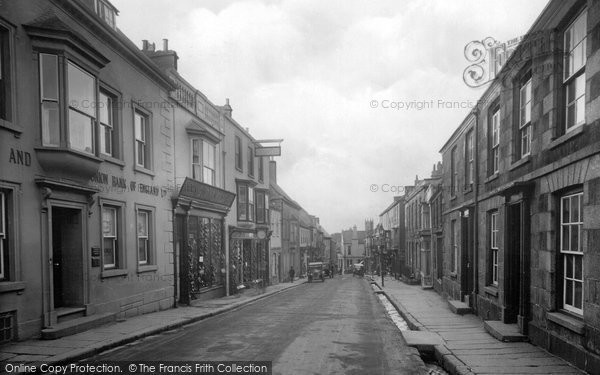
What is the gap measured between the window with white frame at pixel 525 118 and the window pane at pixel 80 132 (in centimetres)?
1050

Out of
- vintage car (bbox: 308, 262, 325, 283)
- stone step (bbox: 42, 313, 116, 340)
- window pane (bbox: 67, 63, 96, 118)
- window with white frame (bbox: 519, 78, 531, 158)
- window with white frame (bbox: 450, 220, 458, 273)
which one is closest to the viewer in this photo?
stone step (bbox: 42, 313, 116, 340)

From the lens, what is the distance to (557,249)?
850 cm

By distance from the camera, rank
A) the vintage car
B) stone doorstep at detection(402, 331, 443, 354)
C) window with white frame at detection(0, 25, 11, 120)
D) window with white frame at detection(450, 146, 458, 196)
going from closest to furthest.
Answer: window with white frame at detection(0, 25, 11, 120) → stone doorstep at detection(402, 331, 443, 354) → window with white frame at detection(450, 146, 458, 196) → the vintage car

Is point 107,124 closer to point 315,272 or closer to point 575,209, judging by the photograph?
point 575,209

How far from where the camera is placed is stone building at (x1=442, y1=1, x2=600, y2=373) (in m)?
7.17

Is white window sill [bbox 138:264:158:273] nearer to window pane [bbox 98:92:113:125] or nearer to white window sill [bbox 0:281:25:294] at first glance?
window pane [bbox 98:92:113:125]

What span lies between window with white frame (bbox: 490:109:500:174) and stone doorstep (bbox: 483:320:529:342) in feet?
14.6

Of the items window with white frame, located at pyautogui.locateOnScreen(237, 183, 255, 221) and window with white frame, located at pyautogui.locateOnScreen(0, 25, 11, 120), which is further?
window with white frame, located at pyautogui.locateOnScreen(237, 183, 255, 221)

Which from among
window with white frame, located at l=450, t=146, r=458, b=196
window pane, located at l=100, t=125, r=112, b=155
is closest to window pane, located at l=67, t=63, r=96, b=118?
window pane, located at l=100, t=125, r=112, b=155

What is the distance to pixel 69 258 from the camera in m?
11.3

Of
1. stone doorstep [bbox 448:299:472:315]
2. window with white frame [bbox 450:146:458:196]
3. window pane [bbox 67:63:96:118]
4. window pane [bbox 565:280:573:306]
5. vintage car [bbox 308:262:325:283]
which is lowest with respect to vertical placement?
vintage car [bbox 308:262:325:283]

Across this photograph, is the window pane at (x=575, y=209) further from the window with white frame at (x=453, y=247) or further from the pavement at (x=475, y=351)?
the window with white frame at (x=453, y=247)

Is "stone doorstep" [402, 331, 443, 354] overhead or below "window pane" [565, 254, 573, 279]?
below

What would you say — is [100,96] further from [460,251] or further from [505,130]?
[460,251]
